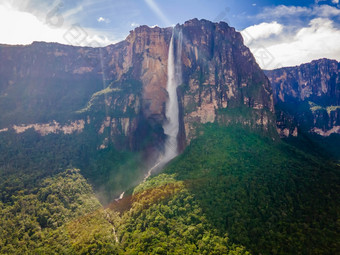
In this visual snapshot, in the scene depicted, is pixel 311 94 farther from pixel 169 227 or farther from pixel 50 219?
pixel 50 219

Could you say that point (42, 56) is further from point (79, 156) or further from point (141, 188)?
point (141, 188)

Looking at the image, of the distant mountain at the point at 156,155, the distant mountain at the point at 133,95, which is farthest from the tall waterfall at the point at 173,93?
the distant mountain at the point at 133,95

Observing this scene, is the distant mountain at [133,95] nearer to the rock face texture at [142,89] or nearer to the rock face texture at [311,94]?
the rock face texture at [142,89]

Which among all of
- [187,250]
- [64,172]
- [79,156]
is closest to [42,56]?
[79,156]

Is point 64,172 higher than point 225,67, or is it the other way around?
point 225,67

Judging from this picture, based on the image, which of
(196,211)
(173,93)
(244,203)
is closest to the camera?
(196,211)

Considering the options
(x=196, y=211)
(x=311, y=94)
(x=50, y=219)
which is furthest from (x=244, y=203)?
(x=311, y=94)
